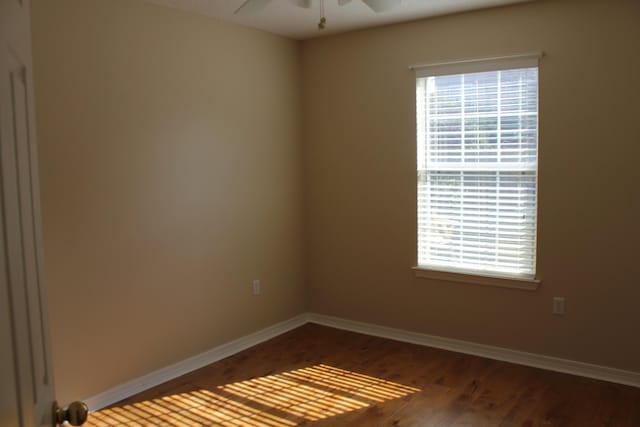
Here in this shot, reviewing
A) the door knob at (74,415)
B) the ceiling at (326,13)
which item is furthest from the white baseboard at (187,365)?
the ceiling at (326,13)

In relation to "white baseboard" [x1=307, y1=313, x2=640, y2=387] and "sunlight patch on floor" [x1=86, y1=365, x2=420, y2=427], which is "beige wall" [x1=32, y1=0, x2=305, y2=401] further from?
"white baseboard" [x1=307, y1=313, x2=640, y2=387]

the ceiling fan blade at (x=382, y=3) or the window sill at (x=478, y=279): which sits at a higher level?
the ceiling fan blade at (x=382, y=3)

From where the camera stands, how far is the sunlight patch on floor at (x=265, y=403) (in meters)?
3.04

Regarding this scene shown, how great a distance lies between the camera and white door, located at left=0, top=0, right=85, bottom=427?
0.85m

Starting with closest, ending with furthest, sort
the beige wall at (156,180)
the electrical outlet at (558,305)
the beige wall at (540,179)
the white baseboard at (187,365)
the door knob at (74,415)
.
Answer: the door knob at (74,415) < the beige wall at (156,180) < the white baseboard at (187,365) < the beige wall at (540,179) < the electrical outlet at (558,305)

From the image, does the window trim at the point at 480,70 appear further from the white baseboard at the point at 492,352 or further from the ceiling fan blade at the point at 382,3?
the ceiling fan blade at the point at 382,3

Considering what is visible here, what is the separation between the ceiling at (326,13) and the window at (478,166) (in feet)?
1.26

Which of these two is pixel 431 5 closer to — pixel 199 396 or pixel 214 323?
pixel 214 323

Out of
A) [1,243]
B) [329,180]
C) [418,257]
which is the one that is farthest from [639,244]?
[1,243]

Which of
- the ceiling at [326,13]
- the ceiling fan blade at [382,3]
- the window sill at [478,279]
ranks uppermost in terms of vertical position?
the ceiling at [326,13]

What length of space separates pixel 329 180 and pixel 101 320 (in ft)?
7.00

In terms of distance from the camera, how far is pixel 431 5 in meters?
3.60

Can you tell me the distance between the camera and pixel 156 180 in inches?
137

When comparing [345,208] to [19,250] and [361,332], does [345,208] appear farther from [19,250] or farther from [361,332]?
[19,250]
